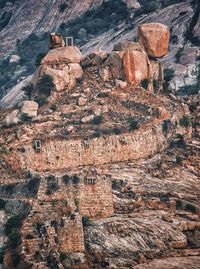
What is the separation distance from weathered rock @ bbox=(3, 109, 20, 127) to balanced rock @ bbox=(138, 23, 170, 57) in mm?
14344

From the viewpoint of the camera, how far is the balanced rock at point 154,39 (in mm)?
87000

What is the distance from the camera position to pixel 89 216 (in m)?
68.6

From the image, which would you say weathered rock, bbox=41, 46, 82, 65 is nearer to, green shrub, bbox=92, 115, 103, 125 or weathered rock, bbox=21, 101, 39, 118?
weathered rock, bbox=21, 101, 39, 118

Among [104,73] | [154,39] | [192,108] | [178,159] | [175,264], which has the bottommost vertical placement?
[175,264]

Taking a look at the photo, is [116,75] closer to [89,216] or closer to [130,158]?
[130,158]

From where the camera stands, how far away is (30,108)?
79938 mm

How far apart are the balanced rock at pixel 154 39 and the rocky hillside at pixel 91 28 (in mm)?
12721

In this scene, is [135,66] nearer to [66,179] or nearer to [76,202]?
[66,179]

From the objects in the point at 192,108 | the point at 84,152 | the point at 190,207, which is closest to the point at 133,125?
the point at 84,152

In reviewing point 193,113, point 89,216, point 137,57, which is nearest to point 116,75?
point 137,57

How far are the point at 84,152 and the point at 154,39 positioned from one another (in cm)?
1682

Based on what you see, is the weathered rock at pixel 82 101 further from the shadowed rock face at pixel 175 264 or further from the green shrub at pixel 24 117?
the shadowed rock face at pixel 175 264

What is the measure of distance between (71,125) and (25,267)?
1959 centimetres

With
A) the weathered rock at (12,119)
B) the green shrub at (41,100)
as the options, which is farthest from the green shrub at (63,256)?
the green shrub at (41,100)
